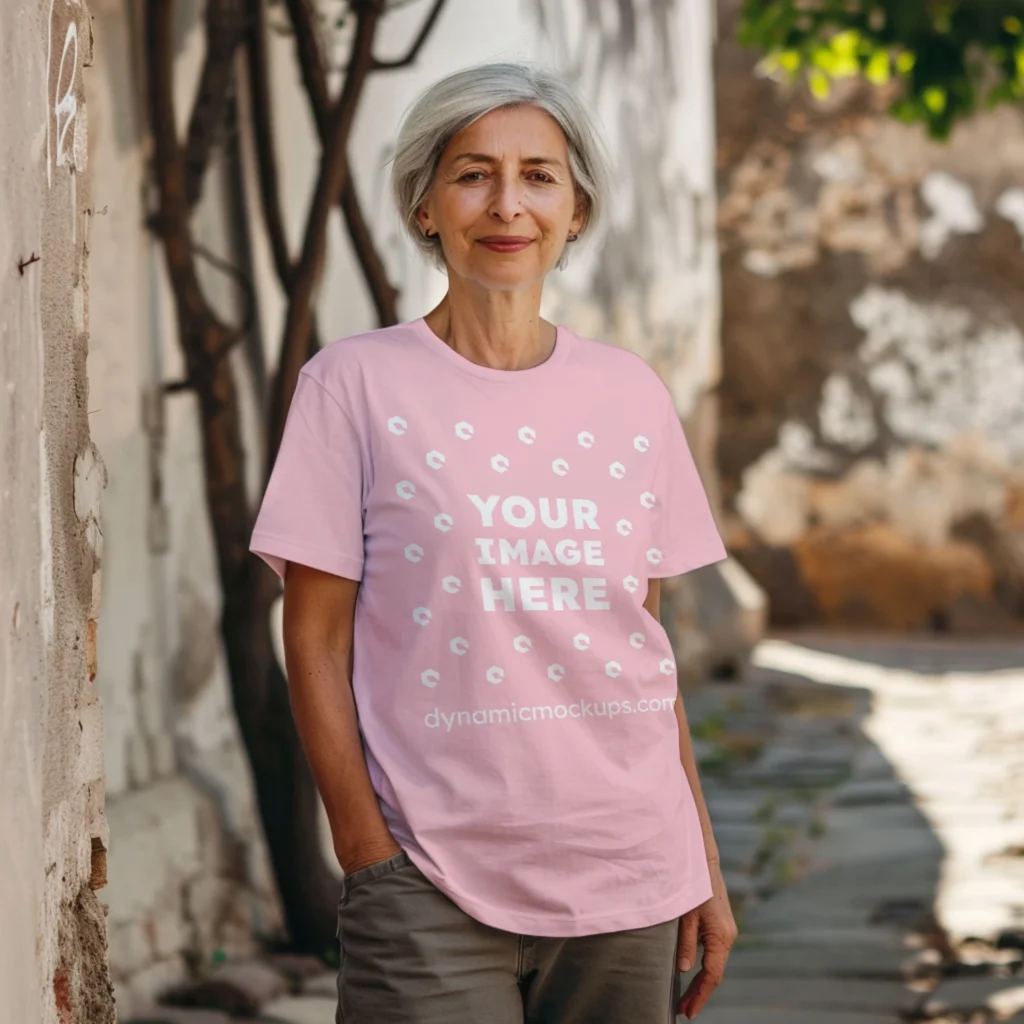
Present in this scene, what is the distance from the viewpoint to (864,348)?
11406 millimetres

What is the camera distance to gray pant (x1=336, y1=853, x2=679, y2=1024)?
171 cm

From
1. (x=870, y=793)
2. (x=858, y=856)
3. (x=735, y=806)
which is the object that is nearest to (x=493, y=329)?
(x=858, y=856)

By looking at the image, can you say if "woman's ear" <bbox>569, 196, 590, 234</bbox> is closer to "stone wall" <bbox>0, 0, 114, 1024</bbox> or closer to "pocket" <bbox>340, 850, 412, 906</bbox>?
"stone wall" <bbox>0, 0, 114, 1024</bbox>

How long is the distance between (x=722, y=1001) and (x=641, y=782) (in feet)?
7.73

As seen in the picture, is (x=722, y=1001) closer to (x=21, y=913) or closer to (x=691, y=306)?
(x=21, y=913)

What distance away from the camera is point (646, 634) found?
1842 mm

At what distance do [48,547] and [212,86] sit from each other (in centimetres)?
249

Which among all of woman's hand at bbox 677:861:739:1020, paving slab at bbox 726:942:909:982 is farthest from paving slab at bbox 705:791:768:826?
woman's hand at bbox 677:861:739:1020

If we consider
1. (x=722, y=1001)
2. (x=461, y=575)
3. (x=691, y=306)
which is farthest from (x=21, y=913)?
(x=691, y=306)

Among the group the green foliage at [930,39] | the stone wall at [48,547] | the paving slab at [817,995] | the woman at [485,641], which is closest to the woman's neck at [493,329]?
the woman at [485,641]

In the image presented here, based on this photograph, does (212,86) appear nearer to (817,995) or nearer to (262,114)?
(262,114)

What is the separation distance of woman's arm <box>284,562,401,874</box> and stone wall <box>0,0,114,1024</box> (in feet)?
0.82

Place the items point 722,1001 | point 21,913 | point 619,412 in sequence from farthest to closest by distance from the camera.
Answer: point 722,1001, point 619,412, point 21,913

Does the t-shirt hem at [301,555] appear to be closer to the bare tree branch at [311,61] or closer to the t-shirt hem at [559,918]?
the t-shirt hem at [559,918]
